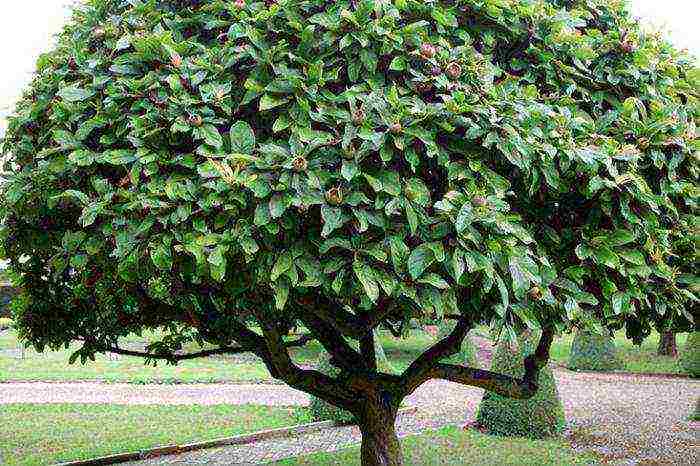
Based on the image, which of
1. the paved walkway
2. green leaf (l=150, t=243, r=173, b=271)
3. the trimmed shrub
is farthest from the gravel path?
green leaf (l=150, t=243, r=173, b=271)

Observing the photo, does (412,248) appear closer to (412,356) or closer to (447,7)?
(447,7)

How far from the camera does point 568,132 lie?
3.75 m

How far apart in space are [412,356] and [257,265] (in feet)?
56.7

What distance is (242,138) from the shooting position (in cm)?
355

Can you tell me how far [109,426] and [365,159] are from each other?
850 centimetres

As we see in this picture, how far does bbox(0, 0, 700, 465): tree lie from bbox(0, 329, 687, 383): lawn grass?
11087 millimetres

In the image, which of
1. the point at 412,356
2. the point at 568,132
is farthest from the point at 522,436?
the point at 412,356

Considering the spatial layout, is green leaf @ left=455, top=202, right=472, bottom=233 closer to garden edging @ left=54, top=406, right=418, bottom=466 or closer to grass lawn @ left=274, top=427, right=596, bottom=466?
grass lawn @ left=274, top=427, right=596, bottom=466

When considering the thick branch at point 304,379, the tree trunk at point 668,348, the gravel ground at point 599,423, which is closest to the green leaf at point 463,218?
the thick branch at point 304,379

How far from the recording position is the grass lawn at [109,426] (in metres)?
9.14

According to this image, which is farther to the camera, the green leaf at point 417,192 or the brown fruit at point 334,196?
the green leaf at point 417,192

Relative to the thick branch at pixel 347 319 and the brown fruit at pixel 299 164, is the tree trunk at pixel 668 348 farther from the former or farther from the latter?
the brown fruit at pixel 299 164

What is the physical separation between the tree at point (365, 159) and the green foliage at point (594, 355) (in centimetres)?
1409

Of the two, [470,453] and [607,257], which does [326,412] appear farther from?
[607,257]
